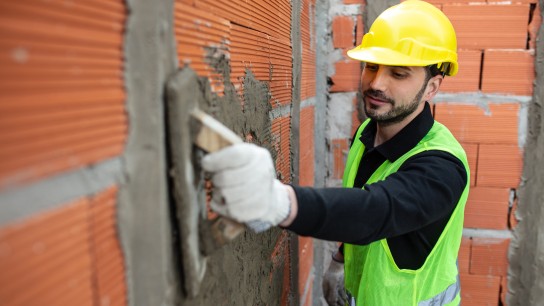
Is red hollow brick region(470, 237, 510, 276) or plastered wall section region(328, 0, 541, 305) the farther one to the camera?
red hollow brick region(470, 237, 510, 276)

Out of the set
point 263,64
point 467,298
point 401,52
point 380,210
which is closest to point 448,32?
point 401,52

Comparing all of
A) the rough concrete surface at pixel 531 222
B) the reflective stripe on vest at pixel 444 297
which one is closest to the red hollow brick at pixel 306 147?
the reflective stripe on vest at pixel 444 297

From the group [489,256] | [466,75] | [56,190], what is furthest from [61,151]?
[489,256]

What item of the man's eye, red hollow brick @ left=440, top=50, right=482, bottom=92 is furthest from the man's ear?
red hollow brick @ left=440, top=50, right=482, bottom=92

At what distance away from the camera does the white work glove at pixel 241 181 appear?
0.79 metres

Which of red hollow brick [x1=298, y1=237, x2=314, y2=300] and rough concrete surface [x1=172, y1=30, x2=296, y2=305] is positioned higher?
rough concrete surface [x1=172, y1=30, x2=296, y2=305]

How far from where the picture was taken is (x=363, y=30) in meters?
2.59

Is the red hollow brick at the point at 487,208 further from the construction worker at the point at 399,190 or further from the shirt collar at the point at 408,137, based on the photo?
the shirt collar at the point at 408,137

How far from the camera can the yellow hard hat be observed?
1558 millimetres

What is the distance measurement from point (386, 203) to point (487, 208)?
1842 millimetres

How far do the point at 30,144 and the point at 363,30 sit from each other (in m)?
2.40

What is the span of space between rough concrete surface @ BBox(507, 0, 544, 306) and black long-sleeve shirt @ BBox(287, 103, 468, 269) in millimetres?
1275

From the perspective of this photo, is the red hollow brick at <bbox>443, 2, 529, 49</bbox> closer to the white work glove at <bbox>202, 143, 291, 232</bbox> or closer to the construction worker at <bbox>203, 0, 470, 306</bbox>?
the construction worker at <bbox>203, 0, 470, 306</bbox>

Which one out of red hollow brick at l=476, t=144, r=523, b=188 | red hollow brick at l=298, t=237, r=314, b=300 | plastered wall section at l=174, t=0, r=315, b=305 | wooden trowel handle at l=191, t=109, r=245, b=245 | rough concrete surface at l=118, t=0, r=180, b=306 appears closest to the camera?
rough concrete surface at l=118, t=0, r=180, b=306
